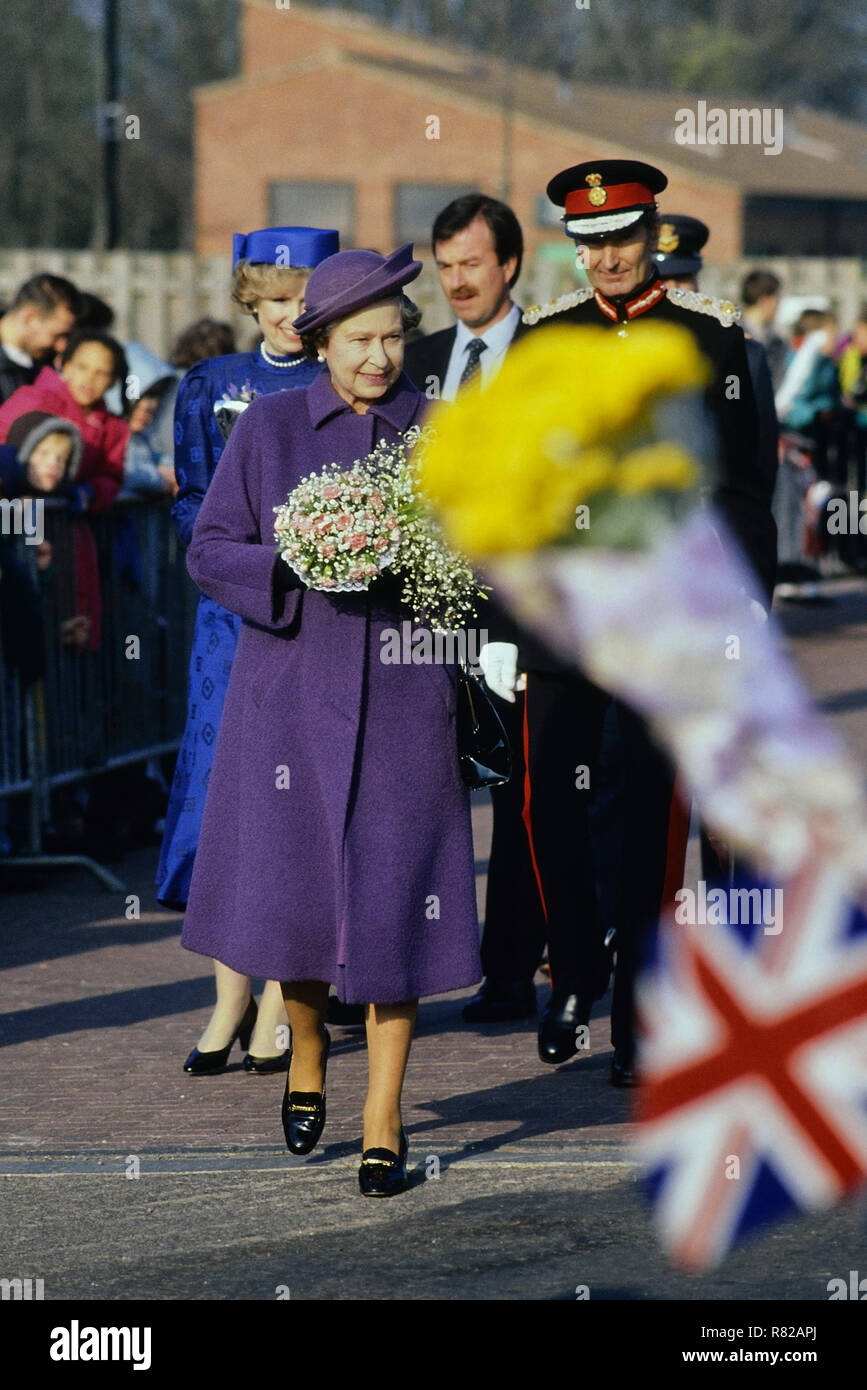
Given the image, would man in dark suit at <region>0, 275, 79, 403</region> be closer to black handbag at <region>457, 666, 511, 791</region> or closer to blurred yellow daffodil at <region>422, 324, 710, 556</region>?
black handbag at <region>457, 666, 511, 791</region>

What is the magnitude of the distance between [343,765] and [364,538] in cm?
70

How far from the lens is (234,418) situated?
5941 mm

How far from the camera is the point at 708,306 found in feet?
18.7

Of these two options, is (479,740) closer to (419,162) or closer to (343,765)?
(343,765)

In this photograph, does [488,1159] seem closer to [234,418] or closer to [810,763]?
[234,418]

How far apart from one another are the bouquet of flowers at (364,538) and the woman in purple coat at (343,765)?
35 cm

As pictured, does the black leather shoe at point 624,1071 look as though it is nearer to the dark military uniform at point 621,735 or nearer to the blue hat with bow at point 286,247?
the dark military uniform at point 621,735

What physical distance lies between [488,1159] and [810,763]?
3.44 m

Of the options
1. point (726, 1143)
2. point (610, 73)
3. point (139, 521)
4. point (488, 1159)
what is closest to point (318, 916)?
point (488, 1159)

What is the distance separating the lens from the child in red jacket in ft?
30.4

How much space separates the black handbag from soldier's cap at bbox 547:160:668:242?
1.18 metres

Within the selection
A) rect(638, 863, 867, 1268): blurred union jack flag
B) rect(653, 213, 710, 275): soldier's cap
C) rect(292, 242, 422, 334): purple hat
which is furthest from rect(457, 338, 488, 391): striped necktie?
rect(638, 863, 867, 1268): blurred union jack flag

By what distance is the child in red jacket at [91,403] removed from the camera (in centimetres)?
926

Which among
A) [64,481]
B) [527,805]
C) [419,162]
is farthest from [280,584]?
[419,162]
